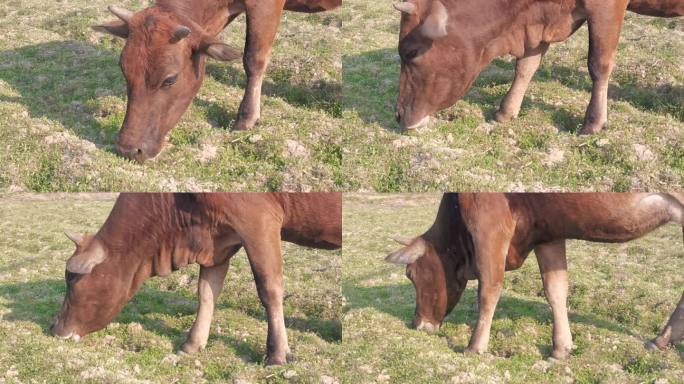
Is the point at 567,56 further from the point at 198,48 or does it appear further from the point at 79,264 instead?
the point at 79,264

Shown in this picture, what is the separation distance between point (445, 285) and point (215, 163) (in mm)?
3889

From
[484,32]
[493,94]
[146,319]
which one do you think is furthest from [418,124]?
[146,319]

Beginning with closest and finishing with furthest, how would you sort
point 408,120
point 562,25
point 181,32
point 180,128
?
point 181,32 → point 562,25 → point 408,120 → point 180,128

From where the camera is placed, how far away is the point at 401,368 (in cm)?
1051

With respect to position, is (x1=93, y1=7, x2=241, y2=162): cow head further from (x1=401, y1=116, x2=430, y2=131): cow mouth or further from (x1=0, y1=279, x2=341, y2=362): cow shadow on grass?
(x1=401, y1=116, x2=430, y2=131): cow mouth

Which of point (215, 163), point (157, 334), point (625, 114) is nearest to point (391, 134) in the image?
point (215, 163)

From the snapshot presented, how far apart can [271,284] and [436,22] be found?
14.0 ft

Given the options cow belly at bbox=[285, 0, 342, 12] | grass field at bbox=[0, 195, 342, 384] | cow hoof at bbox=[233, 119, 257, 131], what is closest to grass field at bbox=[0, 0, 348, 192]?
cow hoof at bbox=[233, 119, 257, 131]

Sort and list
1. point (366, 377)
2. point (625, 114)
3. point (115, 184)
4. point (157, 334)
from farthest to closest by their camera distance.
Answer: point (625, 114), point (115, 184), point (157, 334), point (366, 377)

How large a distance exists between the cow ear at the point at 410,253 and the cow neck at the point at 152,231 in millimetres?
2154

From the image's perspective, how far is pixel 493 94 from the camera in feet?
52.0

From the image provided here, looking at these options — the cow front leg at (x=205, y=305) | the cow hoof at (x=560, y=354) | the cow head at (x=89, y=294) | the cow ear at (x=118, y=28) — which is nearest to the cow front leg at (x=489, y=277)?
the cow hoof at (x=560, y=354)

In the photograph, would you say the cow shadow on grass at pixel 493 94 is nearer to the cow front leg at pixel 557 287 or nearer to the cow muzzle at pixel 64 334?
the cow front leg at pixel 557 287

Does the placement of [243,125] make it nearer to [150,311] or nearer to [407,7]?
[407,7]
